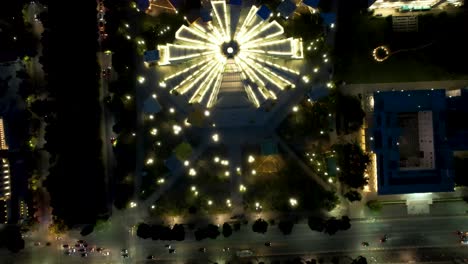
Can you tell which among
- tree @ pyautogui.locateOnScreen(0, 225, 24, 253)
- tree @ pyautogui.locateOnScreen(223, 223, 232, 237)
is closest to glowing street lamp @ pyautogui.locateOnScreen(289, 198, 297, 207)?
tree @ pyautogui.locateOnScreen(223, 223, 232, 237)

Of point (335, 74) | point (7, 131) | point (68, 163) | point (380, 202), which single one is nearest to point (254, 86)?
point (335, 74)

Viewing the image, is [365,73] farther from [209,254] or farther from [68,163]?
[68,163]

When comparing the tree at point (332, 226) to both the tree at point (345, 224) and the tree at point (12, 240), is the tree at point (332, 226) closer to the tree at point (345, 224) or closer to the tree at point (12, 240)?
the tree at point (345, 224)

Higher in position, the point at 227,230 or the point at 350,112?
the point at 350,112

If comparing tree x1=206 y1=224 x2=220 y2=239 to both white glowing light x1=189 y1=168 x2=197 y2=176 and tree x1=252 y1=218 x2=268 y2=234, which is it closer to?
tree x1=252 y1=218 x2=268 y2=234

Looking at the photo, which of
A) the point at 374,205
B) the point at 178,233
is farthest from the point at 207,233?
the point at 374,205

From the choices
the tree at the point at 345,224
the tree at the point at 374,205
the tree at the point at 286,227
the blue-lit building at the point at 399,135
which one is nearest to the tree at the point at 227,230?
the tree at the point at 286,227

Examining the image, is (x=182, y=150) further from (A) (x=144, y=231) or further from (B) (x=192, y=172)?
(A) (x=144, y=231)
